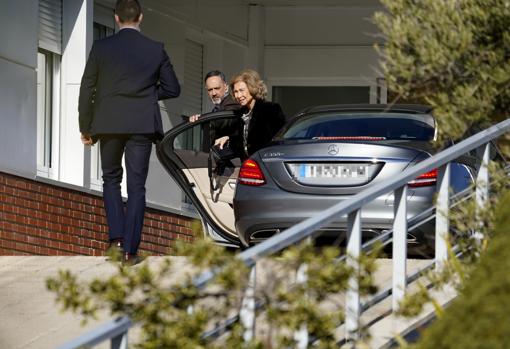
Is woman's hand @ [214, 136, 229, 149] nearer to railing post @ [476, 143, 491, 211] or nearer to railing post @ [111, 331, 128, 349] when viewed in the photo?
railing post @ [476, 143, 491, 211]

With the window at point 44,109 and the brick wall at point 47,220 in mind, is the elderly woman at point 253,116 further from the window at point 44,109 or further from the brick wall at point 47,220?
the window at point 44,109

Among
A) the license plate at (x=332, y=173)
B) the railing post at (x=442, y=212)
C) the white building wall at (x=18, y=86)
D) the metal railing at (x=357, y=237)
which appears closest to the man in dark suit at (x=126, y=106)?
the license plate at (x=332, y=173)

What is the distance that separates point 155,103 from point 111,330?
6.11 metres

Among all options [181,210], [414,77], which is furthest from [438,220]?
[181,210]

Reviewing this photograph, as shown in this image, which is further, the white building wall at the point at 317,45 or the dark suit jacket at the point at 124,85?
the white building wall at the point at 317,45

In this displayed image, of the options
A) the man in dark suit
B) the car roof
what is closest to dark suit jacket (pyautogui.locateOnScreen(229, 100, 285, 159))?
the car roof

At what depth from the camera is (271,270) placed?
16.5ft

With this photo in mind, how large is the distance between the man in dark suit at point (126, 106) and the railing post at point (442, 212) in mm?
3859

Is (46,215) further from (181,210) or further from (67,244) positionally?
(181,210)

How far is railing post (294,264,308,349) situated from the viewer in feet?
17.1

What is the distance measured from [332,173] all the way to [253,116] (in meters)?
1.49

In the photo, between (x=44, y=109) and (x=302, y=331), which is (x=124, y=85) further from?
(x=302, y=331)

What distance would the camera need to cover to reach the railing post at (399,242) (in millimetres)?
6910

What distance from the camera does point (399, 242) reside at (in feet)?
22.8
